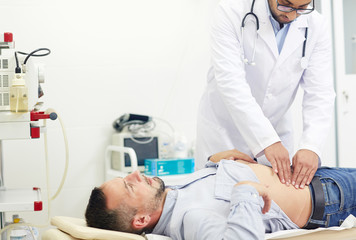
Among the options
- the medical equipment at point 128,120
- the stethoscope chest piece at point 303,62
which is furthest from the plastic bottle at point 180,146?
the stethoscope chest piece at point 303,62

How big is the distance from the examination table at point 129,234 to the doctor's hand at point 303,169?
196mm

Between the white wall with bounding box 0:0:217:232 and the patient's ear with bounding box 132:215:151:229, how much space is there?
1672 mm

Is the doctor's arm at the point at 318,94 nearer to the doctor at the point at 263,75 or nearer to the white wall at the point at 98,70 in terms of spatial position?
the doctor at the point at 263,75

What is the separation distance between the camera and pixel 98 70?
3.40 metres

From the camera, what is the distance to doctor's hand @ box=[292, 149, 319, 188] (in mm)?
1927

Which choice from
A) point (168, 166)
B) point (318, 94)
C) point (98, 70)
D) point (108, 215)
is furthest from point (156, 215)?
point (98, 70)

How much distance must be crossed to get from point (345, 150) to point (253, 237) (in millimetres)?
2599

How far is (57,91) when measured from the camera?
130 inches

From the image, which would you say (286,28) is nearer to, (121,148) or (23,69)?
(23,69)

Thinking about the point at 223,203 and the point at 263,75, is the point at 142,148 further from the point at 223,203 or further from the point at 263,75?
the point at 223,203

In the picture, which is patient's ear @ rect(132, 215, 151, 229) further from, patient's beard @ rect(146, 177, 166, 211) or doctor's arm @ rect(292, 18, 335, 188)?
doctor's arm @ rect(292, 18, 335, 188)

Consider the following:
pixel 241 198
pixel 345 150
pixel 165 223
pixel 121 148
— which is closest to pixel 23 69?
pixel 165 223

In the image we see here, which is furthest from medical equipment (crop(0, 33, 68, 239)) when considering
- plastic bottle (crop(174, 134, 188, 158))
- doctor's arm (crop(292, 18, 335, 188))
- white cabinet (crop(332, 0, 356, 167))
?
white cabinet (crop(332, 0, 356, 167))

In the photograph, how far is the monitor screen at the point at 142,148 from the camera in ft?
10.8
